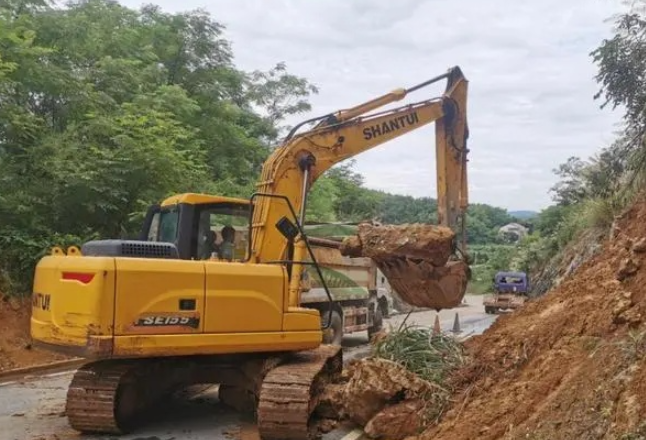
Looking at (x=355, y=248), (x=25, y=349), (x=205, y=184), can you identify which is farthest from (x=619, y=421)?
(x=205, y=184)

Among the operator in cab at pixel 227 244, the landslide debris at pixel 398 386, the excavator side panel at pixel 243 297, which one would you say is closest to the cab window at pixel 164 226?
the operator in cab at pixel 227 244

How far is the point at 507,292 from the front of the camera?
1101 inches

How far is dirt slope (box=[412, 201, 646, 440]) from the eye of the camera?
13.5ft

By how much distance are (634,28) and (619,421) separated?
27.2 ft

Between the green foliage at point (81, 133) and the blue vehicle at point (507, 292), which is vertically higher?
the green foliage at point (81, 133)

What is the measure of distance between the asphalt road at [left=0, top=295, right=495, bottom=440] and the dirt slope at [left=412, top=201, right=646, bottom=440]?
54.4 inches

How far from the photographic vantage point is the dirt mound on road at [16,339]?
1091 centimetres

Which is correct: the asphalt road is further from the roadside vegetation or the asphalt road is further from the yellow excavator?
the roadside vegetation

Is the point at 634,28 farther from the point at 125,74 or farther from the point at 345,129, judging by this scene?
the point at 125,74

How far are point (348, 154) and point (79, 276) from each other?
14.7ft

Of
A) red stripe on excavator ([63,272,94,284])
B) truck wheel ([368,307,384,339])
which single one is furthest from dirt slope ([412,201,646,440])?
truck wheel ([368,307,384,339])

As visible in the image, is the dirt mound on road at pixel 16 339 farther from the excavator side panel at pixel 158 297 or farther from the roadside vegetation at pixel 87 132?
the excavator side panel at pixel 158 297

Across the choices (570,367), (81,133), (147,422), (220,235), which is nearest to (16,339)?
(81,133)

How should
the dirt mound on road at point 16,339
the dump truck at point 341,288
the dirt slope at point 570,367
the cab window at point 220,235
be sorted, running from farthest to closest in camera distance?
the dump truck at point 341,288, the dirt mound on road at point 16,339, the cab window at point 220,235, the dirt slope at point 570,367
